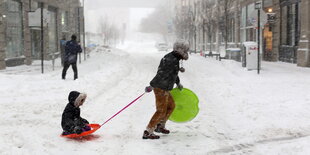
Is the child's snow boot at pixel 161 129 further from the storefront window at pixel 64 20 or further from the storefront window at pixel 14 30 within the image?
the storefront window at pixel 64 20

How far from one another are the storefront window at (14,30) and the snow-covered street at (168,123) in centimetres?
1000

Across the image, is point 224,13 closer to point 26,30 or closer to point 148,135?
point 26,30

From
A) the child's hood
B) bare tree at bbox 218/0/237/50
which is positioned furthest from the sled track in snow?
bare tree at bbox 218/0/237/50

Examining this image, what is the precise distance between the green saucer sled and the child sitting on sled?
1.58 meters

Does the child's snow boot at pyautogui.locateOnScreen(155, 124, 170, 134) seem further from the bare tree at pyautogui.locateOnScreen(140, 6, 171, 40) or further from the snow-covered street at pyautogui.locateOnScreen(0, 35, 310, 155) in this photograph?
the bare tree at pyautogui.locateOnScreen(140, 6, 171, 40)

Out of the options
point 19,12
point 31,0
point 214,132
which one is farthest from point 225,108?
point 31,0

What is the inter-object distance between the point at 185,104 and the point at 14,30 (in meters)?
19.9

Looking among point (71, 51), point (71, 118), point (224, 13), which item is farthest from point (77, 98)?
point (224, 13)

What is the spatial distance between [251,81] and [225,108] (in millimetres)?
5577

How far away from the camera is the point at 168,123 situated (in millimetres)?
7688

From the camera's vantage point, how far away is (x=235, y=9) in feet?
123

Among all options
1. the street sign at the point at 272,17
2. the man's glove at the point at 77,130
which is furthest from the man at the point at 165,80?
the street sign at the point at 272,17

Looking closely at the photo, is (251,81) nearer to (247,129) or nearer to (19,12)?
(247,129)

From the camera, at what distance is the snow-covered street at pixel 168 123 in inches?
225
